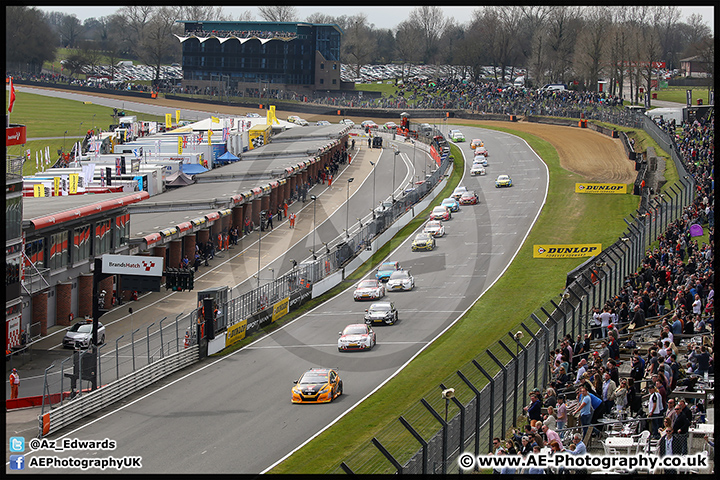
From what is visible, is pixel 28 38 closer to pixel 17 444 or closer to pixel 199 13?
pixel 199 13

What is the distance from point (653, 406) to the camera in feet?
54.3

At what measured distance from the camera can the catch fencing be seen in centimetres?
1630

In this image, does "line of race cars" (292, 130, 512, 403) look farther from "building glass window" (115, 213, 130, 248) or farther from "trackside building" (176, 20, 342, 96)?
"trackside building" (176, 20, 342, 96)

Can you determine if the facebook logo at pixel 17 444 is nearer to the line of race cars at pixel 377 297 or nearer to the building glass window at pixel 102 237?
the line of race cars at pixel 377 297

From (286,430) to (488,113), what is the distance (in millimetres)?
95751

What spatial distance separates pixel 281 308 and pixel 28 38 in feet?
367

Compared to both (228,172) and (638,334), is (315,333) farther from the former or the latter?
(228,172)

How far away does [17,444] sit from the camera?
24.8m

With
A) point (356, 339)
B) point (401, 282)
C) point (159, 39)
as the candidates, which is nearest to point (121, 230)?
point (401, 282)

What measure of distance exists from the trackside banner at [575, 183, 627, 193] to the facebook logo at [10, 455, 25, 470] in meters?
52.9

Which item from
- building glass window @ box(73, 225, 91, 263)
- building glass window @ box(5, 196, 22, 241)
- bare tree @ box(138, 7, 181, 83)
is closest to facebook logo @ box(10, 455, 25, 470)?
building glass window @ box(5, 196, 22, 241)

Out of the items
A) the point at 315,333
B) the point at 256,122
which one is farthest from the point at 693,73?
the point at 315,333

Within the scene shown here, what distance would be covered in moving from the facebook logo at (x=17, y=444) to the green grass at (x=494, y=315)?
7551 millimetres

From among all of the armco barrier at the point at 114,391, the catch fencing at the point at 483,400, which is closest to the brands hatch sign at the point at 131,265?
the armco barrier at the point at 114,391
